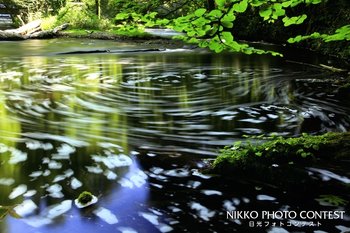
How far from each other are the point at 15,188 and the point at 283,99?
6952mm

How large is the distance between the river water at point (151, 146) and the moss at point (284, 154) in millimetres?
192

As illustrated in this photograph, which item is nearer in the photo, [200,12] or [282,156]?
[200,12]

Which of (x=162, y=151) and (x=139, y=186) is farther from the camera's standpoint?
(x=162, y=151)

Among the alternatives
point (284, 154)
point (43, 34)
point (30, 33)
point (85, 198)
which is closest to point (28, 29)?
point (30, 33)

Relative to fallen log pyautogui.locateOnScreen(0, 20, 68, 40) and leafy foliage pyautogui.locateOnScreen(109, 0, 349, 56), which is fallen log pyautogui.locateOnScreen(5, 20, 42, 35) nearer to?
fallen log pyautogui.locateOnScreen(0, 20, 68, 40)

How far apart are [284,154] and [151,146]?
6.59 feet

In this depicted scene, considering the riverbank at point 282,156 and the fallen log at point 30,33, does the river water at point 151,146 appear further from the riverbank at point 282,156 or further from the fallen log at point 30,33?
the fallen log at point 30,33

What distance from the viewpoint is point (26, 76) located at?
12766 mm

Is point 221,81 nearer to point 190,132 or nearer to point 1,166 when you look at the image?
point 190,132

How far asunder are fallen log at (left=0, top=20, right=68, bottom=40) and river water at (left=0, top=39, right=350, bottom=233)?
13956mm

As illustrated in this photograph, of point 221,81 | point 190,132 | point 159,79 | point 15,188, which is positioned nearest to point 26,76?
point 159,79

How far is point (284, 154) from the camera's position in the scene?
170 inches

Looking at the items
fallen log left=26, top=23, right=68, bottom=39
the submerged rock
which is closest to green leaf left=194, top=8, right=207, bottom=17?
the submerged rock

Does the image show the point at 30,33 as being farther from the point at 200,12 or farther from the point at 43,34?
the point at 200,12
